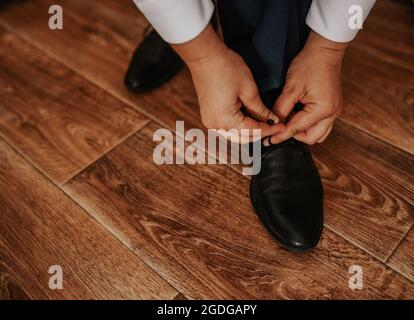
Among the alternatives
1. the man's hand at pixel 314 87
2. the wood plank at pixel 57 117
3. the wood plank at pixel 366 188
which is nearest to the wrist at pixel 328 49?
the man's hand at pixel 314 87

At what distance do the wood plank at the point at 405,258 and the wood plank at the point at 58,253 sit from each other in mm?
353

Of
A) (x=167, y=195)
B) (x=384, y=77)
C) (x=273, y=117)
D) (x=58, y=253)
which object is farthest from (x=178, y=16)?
(x=384, y=77)

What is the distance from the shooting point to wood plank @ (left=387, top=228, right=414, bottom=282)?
0.62m

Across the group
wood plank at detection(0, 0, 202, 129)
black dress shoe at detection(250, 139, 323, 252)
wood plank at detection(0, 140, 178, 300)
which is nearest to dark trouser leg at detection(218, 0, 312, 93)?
black dress shoe at detection(250, 139, 323, 252)

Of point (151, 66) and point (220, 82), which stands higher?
point (220, 82)

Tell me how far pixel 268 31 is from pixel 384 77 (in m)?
0.43

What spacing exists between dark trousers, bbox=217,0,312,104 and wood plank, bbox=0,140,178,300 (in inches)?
14.7

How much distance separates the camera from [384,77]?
35.5 inches

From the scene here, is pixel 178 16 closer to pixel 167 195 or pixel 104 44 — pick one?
pixel 167 195

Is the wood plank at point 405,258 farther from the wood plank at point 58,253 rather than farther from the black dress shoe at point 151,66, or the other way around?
the black dress shoe at point 151,66

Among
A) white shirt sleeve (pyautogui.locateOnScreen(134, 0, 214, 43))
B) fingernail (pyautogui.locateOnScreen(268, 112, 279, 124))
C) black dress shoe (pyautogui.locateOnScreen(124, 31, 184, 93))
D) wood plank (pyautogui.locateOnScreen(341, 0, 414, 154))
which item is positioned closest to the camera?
white shirt sleeve (pyautogui.locateOnScreen(134, 0, 214, 43))

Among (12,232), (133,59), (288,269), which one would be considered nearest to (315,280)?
(288,269)

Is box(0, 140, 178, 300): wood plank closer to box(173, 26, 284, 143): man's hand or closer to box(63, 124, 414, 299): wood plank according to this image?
box(63, 124, 414, 299): wood plank

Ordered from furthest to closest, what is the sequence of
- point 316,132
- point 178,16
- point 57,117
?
point 57,117
point 316,132
point 178,16
